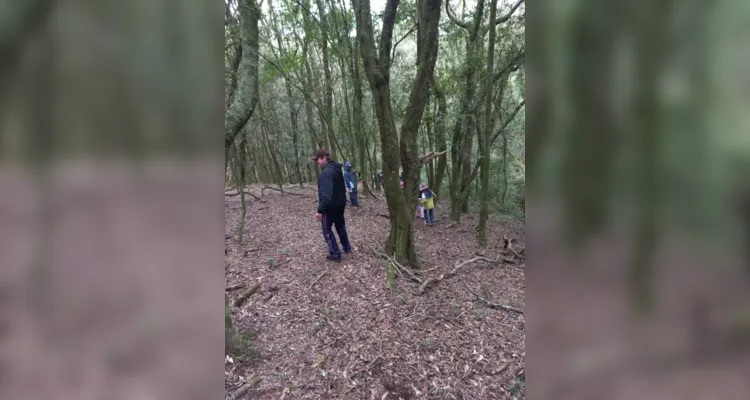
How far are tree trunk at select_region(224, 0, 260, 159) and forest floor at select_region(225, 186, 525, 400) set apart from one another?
93.3 inches

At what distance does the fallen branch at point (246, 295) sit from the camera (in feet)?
14.7

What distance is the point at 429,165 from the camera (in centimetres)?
1448

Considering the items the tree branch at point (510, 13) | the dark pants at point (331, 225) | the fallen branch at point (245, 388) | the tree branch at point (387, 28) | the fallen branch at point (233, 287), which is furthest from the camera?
the tree branch at point (510, 13)

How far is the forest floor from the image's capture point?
128 inches

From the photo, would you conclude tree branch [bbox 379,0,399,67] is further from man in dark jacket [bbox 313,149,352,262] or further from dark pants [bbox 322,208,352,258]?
dark pants [bbox 322,208,352,258]

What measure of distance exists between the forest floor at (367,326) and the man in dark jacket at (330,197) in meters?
0.54

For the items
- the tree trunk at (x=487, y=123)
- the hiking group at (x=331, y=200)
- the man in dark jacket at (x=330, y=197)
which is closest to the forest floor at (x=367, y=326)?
the hiking group at (x=331, y=200)

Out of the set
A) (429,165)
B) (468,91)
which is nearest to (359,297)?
(468,91)

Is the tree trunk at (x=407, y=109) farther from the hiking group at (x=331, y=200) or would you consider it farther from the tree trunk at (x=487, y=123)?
the tree trunk at (x=487, y=123)

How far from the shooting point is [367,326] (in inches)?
165

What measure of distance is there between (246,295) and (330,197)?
205 cm

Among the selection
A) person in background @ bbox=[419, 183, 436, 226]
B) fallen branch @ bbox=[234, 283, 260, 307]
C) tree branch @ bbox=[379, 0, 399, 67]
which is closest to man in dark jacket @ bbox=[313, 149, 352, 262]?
fallen branch @ bbox=[234, 283, 260, 307]

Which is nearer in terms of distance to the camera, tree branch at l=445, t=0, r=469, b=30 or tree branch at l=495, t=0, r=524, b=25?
tree branch at l=495, t=0, r=524, b=25
